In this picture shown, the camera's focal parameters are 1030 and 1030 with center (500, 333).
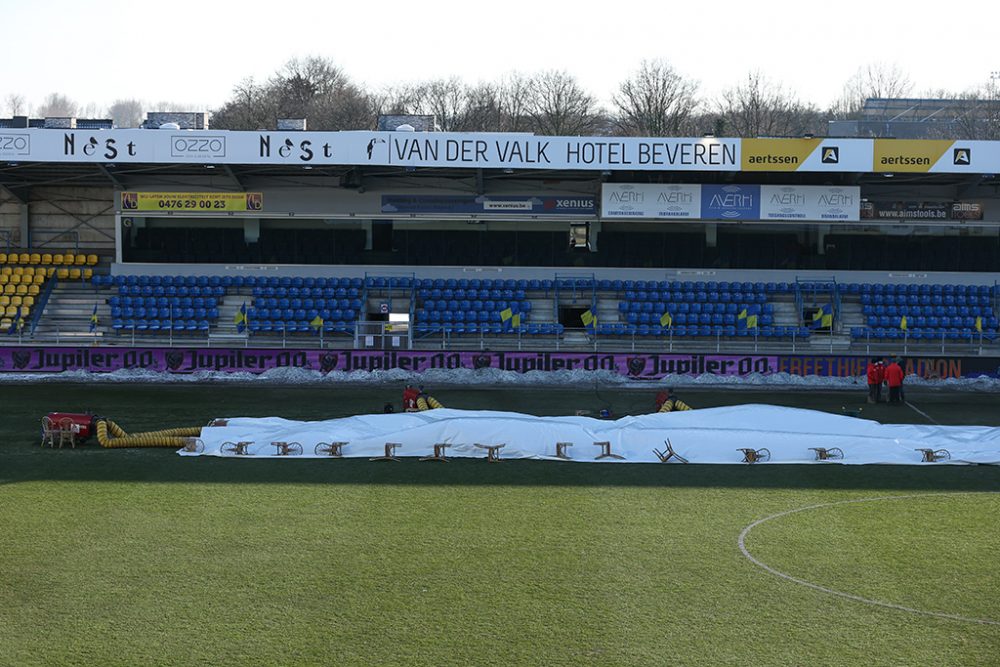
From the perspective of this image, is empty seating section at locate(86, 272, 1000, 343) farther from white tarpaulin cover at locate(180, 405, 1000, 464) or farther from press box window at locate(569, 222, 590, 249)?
white tarpaulin cover at locate(180, 405, 1000, 464)

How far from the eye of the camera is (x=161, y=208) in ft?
113

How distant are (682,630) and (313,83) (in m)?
81.7

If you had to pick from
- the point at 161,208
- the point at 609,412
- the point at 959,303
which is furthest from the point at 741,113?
the point at 609,412

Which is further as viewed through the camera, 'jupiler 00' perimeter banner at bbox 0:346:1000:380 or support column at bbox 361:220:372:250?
support column at bbox 361:220:372:250

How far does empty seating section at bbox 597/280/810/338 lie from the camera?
31.4 metres

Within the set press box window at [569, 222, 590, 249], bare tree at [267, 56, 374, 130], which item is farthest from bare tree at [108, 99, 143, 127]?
press box window at [569, 222, 590, 249]

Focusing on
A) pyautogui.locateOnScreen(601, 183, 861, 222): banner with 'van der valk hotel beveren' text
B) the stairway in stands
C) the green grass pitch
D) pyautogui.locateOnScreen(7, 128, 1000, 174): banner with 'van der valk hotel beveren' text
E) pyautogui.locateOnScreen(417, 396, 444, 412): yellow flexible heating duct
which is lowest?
the green grass pitch

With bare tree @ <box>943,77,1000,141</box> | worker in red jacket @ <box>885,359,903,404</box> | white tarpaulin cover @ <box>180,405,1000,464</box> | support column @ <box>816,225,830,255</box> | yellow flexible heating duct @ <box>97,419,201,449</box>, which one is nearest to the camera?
white tarpaulin cover @ <box>180,405,1000,464</box>

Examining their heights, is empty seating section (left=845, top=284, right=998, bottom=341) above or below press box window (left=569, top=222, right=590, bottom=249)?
below

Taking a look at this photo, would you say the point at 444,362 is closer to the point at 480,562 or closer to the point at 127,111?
the point at 480,562

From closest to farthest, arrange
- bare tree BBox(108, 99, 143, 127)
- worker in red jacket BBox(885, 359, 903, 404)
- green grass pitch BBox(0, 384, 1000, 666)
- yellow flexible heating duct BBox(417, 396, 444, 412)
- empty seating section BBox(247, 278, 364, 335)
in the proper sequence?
green grass pitch BBox(0, 384, 1000, 666) < yellow flexible heating duct BBox(417, 396, 444, 412) < worker in red jacket BBox(885, 359, 903, 404) < empty seating section BBox(247, 278, 364, 335) < bare tree BBox(108, 99, 143, 127)

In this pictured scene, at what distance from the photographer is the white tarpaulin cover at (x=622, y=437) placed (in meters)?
18.3

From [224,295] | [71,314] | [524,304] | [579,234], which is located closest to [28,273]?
[71,314]

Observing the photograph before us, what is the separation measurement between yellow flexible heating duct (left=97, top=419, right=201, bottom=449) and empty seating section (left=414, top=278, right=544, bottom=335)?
40.7 feet
